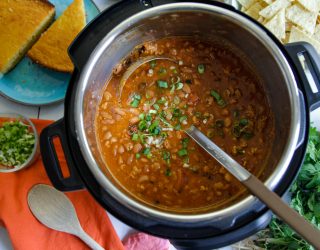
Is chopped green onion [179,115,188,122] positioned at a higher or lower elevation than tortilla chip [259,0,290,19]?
lower

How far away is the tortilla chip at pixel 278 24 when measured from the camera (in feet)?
5.94

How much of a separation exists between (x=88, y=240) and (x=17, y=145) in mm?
485

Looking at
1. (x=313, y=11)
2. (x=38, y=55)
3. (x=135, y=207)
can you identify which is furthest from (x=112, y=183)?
(x=313, y=11)

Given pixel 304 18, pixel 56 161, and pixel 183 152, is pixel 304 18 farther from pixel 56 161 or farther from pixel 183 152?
pixel 56 161

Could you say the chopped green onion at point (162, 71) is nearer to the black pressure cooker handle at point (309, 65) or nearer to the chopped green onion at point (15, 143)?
the black pressure cooker handle at point (309, 65)

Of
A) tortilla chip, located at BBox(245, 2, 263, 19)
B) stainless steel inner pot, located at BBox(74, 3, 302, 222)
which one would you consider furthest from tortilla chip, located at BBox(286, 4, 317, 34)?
stainless steel inner pot, located at BBox(74, 3, 302, 222)

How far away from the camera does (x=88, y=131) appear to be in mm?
1453

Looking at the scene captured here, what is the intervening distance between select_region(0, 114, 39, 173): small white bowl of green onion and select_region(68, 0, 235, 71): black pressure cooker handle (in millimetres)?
474

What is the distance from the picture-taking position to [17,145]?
1.75 metres

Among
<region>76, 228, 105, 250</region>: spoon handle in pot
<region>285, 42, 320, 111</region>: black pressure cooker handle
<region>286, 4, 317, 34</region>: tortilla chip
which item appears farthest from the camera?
<region>286, 4, 317, 34</region>: tortilla chip

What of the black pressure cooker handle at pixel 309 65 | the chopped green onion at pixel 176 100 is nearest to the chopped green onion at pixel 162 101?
the chopped green onion at pixel 176 100

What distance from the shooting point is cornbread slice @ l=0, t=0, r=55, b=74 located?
181cm

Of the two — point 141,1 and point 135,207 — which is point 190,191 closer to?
point 135,207

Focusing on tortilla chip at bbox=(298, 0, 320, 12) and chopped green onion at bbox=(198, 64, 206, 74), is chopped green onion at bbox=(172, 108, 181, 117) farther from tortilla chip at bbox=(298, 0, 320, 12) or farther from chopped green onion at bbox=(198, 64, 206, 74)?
tortilla chip at bbox=(298, 0, 320, 12)
